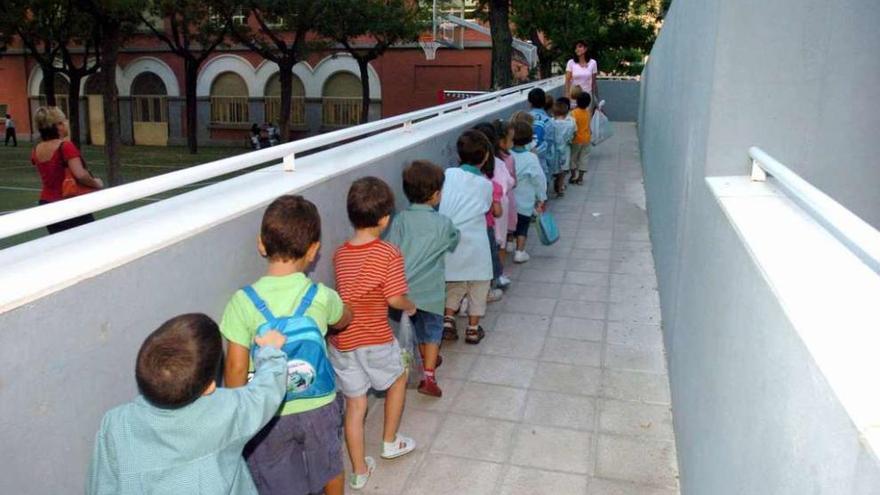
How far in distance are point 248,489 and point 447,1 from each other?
26.3 metres

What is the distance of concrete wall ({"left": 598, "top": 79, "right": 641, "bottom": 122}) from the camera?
921 inches

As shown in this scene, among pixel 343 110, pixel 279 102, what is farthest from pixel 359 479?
pixel 279 102

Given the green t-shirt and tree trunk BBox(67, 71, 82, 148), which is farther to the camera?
tree trunk BBox(67, 71, 82, 148)

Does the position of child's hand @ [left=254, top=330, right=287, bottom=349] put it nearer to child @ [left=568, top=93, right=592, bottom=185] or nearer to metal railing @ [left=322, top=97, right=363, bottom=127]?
child @ [left=568, top=93, right=592, bottom=185]

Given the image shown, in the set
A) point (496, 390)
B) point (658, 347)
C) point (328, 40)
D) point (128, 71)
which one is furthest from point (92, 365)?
point (128, 71)

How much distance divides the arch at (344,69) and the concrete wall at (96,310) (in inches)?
1139

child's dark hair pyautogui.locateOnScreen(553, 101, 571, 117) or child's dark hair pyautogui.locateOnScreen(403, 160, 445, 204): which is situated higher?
child's dark hair pyautogui.locateOnScreen(553, 101, 571, 117)

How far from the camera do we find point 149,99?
3400 cm

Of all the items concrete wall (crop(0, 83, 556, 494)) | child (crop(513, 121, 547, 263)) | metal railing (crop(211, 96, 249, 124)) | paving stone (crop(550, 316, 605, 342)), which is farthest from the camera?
metal railing (crop(211, 96, 249, 124))

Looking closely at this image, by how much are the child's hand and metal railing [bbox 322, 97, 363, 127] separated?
2962 cm

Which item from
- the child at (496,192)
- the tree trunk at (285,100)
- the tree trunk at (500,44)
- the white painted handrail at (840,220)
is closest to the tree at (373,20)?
the tree trunk at (285,100)

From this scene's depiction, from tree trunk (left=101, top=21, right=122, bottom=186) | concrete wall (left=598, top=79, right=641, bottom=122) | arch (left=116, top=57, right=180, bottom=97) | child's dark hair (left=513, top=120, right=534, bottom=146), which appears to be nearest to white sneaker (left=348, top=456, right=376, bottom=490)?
child's dark hair (left=513, top=120, right=534, bottom=146)

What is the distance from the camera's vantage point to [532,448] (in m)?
3.73

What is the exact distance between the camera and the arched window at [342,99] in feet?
103
